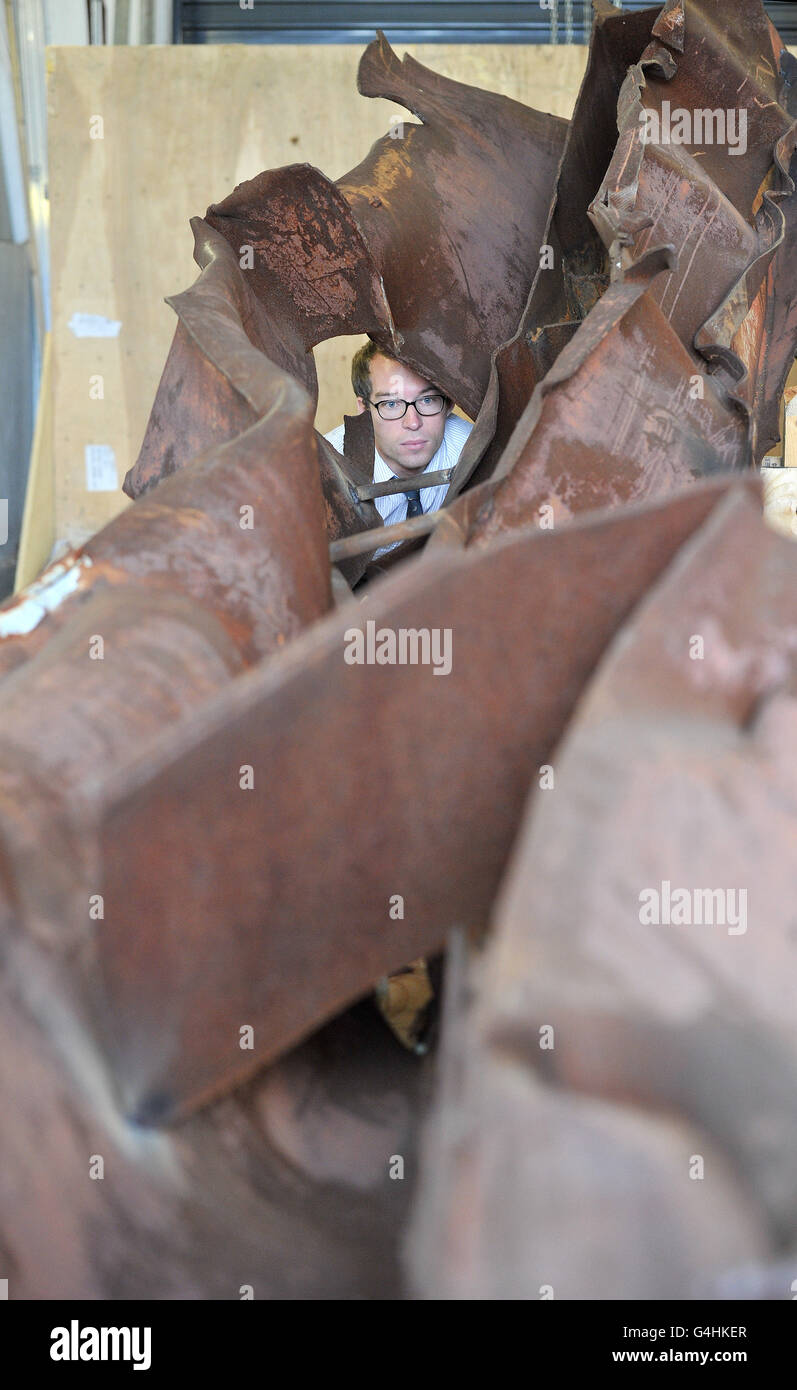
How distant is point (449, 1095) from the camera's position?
700 mm

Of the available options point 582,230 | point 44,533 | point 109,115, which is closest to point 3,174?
point 109,115

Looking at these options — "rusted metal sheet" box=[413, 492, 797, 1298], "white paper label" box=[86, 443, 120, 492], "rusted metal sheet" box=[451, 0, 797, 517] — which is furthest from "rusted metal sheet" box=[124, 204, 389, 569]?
"white paper label" box=[86, 443, 120, 492]

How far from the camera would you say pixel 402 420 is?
2975mm

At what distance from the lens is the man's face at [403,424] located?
9.59ft

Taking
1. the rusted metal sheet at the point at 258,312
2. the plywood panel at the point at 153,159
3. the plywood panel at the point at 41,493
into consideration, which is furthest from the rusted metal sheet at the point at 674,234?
the plywood panel at the point at 41,493

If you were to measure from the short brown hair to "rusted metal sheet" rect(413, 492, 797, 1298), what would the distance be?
2.32 metres

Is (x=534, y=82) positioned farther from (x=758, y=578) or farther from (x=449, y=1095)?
(x=449, y=1095)

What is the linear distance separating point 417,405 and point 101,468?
2053mm

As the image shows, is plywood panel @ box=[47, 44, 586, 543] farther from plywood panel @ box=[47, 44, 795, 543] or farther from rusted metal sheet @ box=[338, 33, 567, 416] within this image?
rusted metal sheet @ box=[338, 33, 567, 416]

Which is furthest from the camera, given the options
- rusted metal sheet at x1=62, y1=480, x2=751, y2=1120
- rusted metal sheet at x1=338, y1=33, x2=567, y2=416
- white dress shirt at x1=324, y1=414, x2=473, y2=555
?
white dress shirt at x1=324, y1=414, x2=473, y2=555

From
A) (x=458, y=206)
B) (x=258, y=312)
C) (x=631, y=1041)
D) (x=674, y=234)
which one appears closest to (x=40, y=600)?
(x=631, y=1041)

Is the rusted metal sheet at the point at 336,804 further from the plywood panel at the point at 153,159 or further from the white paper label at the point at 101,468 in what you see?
the white paper label at the point at 101,468

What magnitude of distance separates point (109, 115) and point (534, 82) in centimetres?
155

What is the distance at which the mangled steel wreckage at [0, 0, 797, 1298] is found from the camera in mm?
657
